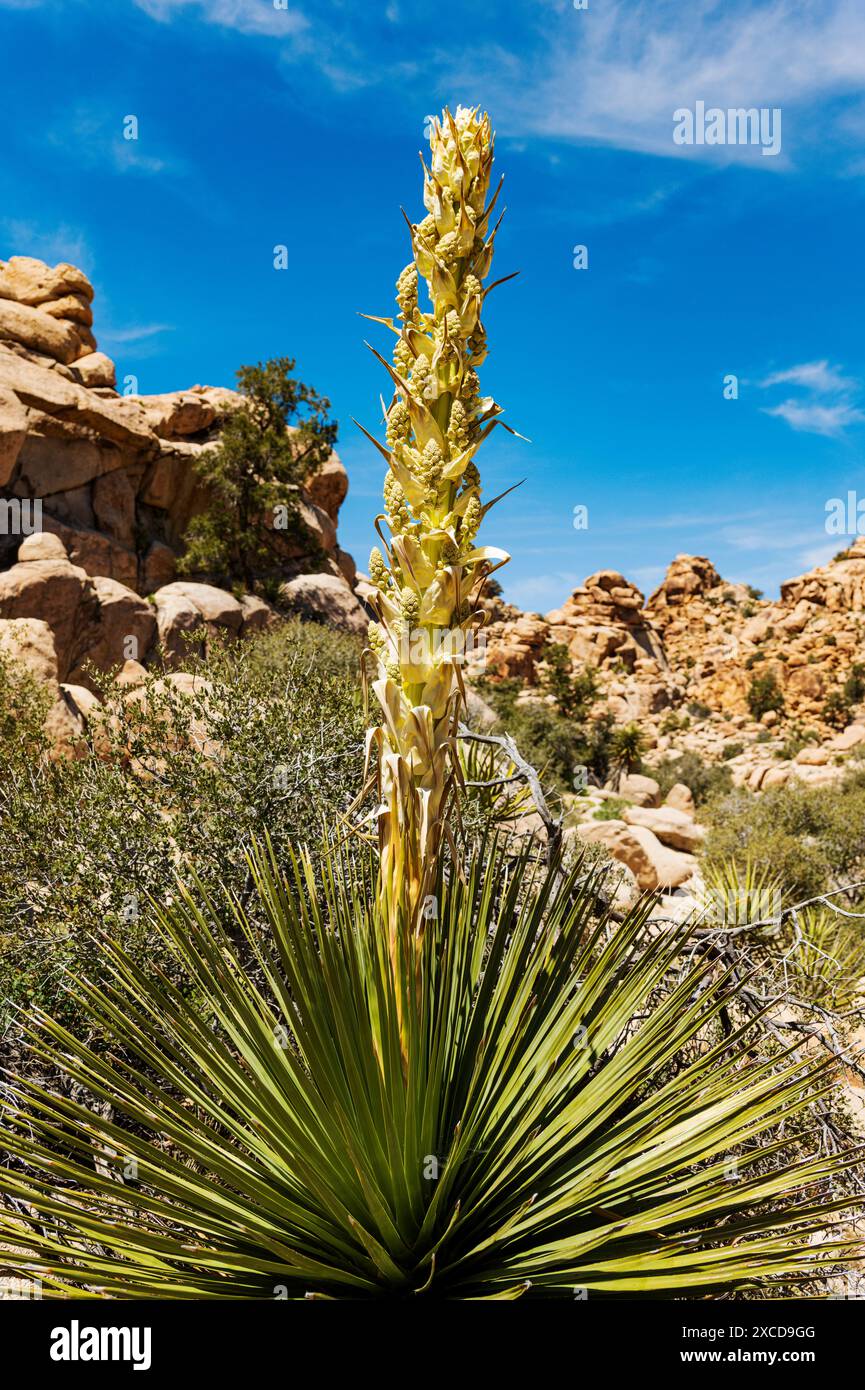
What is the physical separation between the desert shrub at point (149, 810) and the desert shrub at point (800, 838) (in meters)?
7.28

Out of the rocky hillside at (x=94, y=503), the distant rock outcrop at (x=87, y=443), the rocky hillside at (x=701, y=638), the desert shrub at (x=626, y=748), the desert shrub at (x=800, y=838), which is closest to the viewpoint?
the desert shrub at (x=800, y=838)

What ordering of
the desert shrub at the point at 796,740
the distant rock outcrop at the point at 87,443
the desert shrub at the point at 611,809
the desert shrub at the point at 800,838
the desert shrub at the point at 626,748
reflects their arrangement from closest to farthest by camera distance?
the desert shrub at the point at 800,838 → the desert shrub at the point at 611,809 → the distant rock outcrop at the point at 87,443 → the desert shrub at the point at 626,748 → the desert shrub at the point at 796,740

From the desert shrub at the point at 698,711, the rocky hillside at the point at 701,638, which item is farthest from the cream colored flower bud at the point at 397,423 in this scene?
the desert shrub at the point at 698,711

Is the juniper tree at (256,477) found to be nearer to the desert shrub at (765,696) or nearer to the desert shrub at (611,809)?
the desert shrub at (611,809)

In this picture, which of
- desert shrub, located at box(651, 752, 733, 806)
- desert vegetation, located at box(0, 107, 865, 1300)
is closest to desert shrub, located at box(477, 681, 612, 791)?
desert shrub, located at box(651, 752, 733, 806)

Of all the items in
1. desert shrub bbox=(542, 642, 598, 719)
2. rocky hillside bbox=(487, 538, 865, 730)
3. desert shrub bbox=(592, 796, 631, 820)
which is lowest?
desert shrub bbox=(592, 796, 631, 820)

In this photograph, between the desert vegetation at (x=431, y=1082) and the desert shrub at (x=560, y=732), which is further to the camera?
the desert shrub at (x=560, y=732)

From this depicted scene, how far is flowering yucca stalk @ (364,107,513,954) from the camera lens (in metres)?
1.67

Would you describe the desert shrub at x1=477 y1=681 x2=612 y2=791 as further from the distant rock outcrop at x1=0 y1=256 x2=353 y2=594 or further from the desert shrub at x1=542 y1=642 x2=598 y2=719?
the distant rock outcrop at x1=0 y1=256 x2=353 y2=594

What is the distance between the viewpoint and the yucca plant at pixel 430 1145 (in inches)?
62.3

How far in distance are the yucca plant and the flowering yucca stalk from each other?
0.87 ft

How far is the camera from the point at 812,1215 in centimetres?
174
